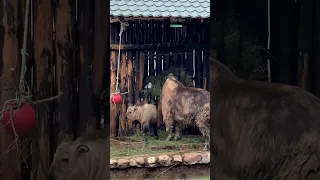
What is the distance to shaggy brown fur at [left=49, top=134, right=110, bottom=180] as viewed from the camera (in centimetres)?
241

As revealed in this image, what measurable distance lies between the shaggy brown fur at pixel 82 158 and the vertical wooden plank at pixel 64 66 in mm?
68

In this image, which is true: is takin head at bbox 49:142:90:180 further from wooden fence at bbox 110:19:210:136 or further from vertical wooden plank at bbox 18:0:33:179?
wooden fence at bbox 110:19:210:136

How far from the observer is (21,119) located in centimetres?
219

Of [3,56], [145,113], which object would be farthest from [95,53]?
[145,113]

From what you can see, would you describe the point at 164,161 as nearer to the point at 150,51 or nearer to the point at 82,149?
the point at 150,51

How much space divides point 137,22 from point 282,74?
23.2ft

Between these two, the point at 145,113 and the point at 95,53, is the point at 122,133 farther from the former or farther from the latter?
the point at 95,53

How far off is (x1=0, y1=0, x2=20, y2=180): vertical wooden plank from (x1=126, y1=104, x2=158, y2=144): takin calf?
21.9ft

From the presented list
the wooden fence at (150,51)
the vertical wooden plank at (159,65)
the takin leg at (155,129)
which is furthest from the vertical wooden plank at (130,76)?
the takin leg at (155,129)

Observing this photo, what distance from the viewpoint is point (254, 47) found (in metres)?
2.43

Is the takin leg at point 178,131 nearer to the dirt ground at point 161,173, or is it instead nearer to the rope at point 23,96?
the dirt ground at point 161,173

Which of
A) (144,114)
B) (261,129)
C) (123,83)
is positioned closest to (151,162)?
(144,114)

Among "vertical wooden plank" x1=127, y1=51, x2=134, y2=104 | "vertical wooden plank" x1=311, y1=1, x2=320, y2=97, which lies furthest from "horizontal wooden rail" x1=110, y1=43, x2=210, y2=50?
"vertical wooden plank" x1=311, y1=1, x2=320, y2=97

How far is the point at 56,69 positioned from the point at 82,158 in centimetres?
44
